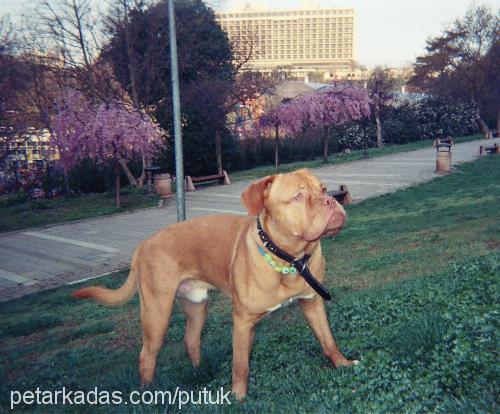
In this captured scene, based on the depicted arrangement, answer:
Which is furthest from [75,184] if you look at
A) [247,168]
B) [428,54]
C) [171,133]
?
[428,54]

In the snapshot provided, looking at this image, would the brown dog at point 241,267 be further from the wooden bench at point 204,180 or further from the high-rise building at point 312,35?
the high-rise building at point 312,35

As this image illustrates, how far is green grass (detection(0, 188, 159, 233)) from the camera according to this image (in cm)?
1391

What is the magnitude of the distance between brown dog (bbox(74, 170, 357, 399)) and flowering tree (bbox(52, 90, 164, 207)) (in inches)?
448

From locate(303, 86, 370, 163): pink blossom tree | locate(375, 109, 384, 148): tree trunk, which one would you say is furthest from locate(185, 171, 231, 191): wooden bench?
locate(375, 109, 384, 148): tree trunk

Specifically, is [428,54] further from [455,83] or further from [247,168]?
[247,168]

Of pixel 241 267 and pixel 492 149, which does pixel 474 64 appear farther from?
pixel 241 267

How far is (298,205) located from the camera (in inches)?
122

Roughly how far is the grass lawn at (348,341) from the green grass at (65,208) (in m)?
7.17

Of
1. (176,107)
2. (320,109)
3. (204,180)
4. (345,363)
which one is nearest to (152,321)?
(345,363)

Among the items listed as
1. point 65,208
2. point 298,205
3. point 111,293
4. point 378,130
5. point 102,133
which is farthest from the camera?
point 378,130

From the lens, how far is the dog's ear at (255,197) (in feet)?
10.4

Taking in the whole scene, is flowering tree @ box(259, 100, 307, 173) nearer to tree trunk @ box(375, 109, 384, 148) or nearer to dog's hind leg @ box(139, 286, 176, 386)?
tree trunk @ box(375, 109, 384, 148)

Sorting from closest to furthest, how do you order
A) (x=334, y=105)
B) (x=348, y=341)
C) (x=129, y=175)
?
(x=348, y=341)
(x=129, y=175)
(x=334, y=105)

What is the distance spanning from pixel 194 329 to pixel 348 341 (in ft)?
4.20
